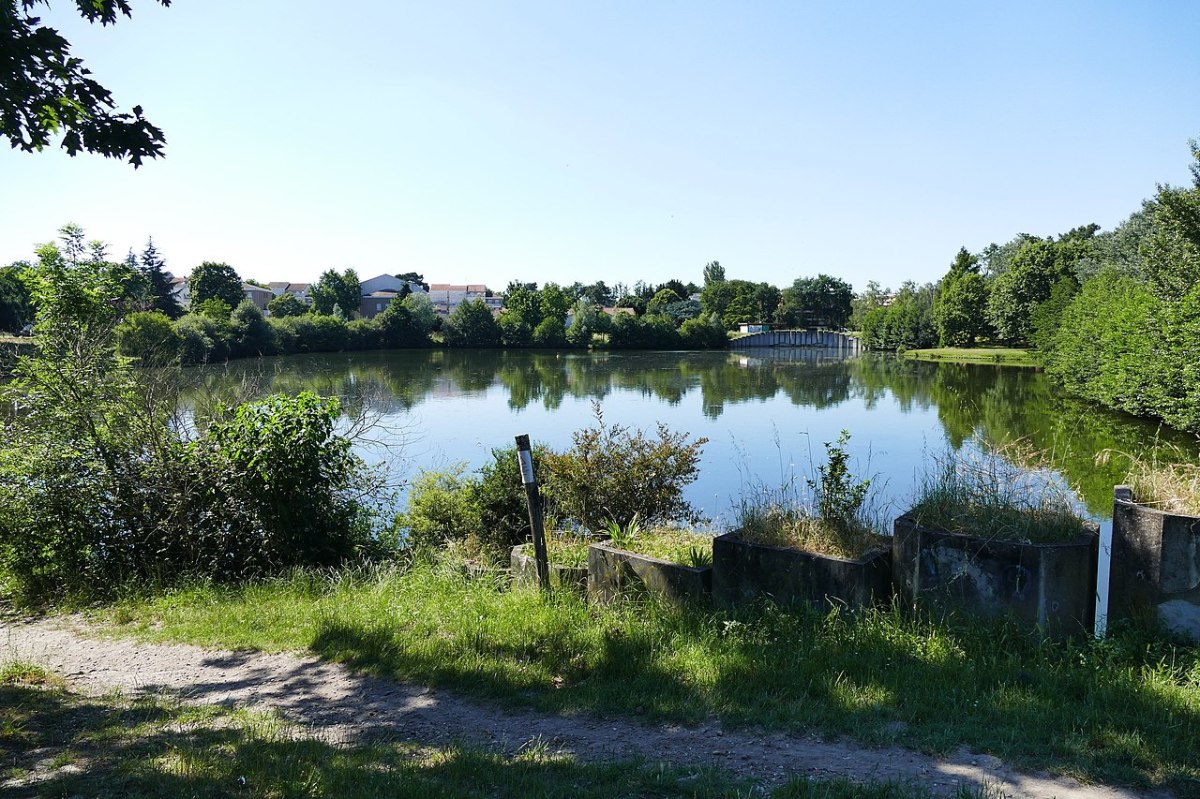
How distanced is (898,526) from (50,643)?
6.88m

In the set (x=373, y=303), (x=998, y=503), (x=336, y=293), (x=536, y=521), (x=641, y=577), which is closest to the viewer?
(x=998, y=503)

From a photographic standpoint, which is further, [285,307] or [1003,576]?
[285,307]

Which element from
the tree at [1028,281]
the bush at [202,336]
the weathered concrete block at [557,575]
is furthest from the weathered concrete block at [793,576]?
the tree at [1028,281]

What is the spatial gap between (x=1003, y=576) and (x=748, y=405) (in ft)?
102

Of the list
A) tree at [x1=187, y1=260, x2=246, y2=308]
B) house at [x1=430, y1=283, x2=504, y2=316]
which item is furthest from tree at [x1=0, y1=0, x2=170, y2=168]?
house at [x1=430, y1=283, x2=504, y2=316]

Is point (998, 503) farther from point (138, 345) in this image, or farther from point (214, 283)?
point (214, 283)

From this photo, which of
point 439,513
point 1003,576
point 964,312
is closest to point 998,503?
point 1003,576

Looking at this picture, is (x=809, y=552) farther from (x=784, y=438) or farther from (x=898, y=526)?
(x=784, y=438)

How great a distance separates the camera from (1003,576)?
512 cm

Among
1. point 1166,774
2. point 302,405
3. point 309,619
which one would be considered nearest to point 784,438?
point 302,405

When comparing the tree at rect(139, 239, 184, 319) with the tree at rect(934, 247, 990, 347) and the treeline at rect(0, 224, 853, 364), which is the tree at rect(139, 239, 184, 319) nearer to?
the treeline at rect(0, 224, 853, 364)

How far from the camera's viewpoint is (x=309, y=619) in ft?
21.6

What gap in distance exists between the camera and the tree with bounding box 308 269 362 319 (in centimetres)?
10381

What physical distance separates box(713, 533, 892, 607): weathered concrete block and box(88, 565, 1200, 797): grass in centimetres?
15
